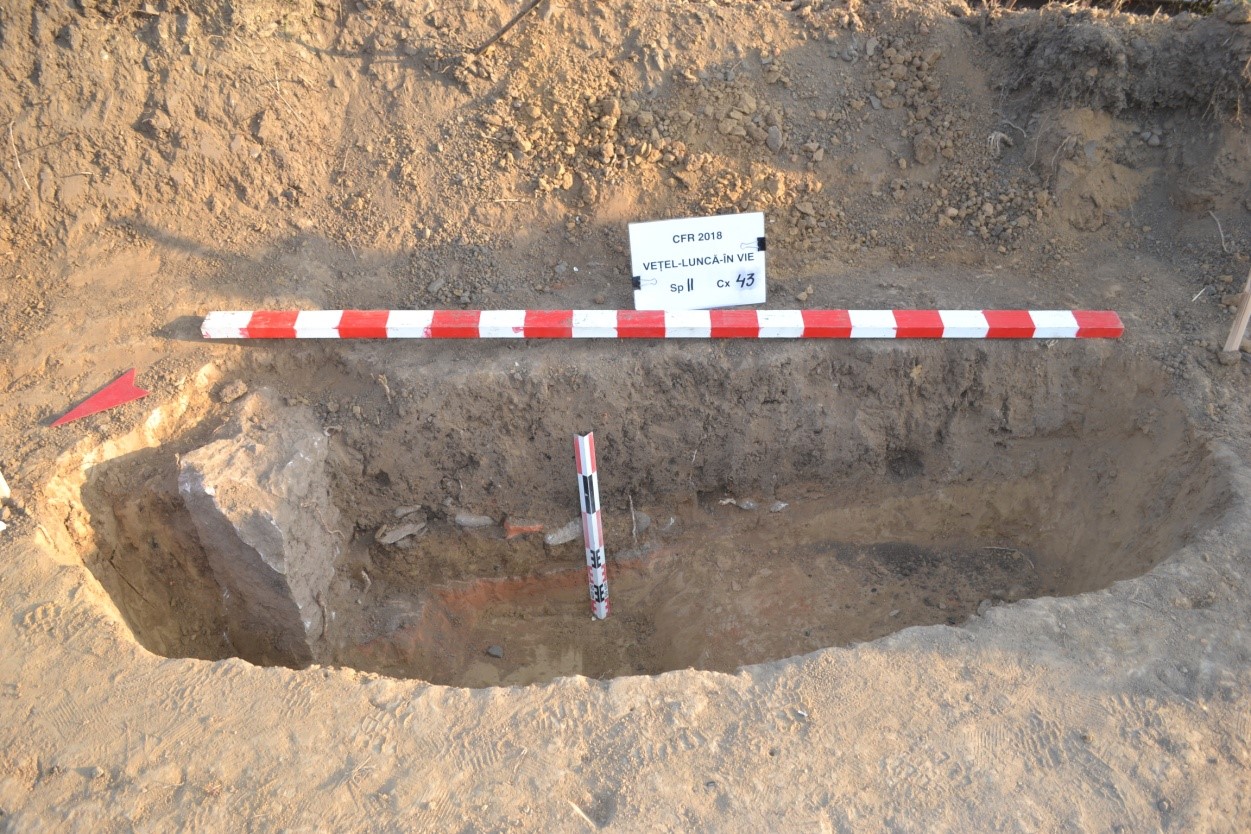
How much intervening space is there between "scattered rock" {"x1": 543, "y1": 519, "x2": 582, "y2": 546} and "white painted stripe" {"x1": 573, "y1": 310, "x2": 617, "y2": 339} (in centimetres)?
106

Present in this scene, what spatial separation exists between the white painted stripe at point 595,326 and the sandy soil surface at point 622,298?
0.23 feet

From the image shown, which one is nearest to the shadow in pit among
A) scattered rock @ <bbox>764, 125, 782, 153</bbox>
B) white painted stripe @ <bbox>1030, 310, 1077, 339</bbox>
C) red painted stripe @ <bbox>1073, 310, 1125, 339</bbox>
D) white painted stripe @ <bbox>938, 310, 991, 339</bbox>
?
scattered rock @ <bbox>764, 125, 782, 153</bbox>

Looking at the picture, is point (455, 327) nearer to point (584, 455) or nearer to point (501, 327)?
point (501, 327)

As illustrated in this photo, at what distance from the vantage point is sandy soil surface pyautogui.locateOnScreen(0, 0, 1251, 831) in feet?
13.8

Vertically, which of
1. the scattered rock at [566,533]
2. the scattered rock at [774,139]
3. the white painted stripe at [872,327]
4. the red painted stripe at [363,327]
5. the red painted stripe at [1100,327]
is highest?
the scattered rock at [774,139]

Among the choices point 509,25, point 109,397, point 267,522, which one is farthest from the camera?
point 509,25

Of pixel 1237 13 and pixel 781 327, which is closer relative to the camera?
pixel 781 327

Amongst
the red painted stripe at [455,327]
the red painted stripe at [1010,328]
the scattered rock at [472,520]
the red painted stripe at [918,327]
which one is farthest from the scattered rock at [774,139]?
the scattered rock at [472,520]

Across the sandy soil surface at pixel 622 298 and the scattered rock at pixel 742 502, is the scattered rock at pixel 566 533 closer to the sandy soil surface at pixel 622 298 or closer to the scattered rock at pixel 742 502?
the sandy soil surface at pixel 622 298

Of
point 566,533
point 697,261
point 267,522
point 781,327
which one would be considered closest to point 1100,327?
point 781,327

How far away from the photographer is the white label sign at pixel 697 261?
14.5 ft

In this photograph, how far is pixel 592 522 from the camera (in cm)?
427

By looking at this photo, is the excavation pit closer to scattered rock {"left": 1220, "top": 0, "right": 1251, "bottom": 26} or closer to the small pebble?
the small pebble

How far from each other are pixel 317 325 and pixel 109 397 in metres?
1.03
